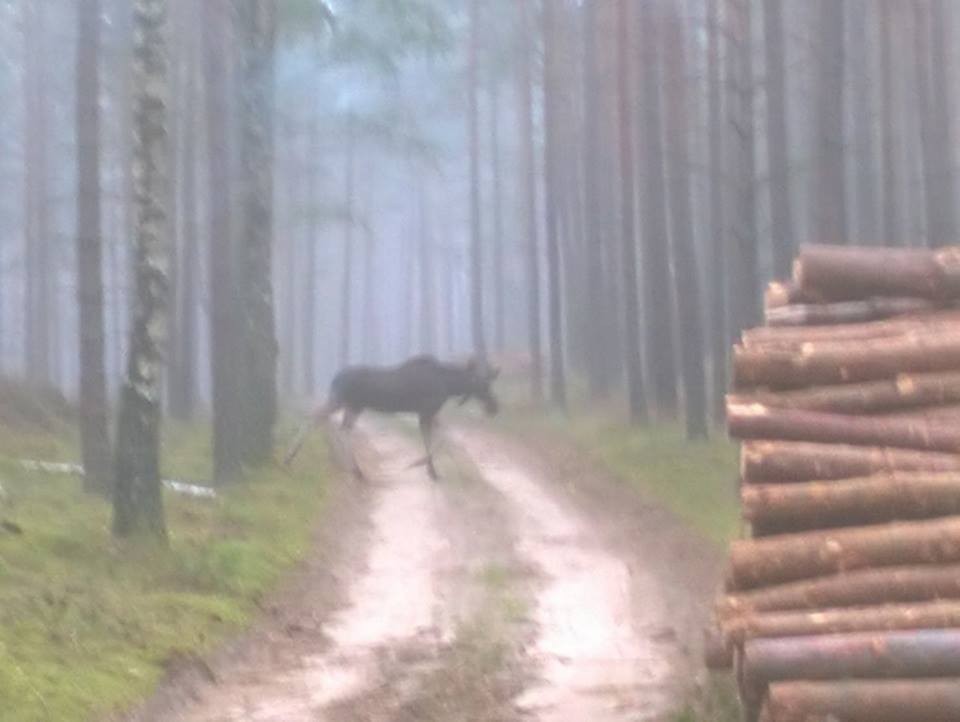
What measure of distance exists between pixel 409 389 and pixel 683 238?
16.6 feet

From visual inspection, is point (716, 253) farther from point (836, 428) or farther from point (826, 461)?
point (826, 461)

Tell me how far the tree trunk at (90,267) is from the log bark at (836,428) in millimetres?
10646

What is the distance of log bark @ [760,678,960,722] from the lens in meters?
6.67

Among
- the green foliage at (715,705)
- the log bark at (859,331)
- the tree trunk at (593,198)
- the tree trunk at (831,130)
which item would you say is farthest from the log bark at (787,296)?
the tree trunk at (593,198)

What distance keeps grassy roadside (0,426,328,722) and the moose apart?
3347 millimetres

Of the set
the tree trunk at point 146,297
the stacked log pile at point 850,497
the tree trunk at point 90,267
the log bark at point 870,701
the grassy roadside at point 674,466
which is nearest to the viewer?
the log bark at point 870,701

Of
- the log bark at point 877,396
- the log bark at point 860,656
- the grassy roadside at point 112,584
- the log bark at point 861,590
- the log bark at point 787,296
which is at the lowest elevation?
the grassy roadside at point 112,584

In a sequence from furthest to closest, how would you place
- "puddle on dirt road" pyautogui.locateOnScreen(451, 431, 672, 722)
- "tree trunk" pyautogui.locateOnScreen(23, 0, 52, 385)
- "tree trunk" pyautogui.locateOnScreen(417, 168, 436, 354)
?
"tree trunk" pyautogui.locateOnScreen(417, 168, 436, 354) → "tree trunk" pyautogui.locateOnScreen(23, 0, 52, 385) → "puddle on dirt road" pyautogui.locateOnScreen(451, 431, 672, 722)

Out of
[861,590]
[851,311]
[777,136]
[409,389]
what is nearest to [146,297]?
[851,311]

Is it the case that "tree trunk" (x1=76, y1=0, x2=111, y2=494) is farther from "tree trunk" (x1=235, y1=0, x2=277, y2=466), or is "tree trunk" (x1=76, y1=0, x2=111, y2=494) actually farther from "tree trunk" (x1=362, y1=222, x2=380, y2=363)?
"tree trunk" (x1=362, y1=222, x2=380, y2=363)

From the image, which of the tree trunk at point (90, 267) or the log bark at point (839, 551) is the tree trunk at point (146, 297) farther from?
the log bark at point (839, 551)

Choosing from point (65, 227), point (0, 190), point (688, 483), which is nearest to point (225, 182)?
point (688, 483)

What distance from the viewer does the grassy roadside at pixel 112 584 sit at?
31.4ft

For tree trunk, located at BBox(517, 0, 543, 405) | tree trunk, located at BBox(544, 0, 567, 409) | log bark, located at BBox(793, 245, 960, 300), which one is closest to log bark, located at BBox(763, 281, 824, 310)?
log bark, located at BBox(793, 245, 960, 300)
